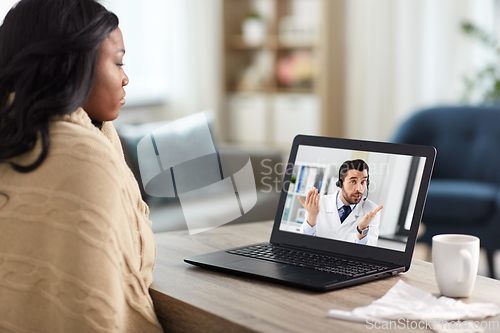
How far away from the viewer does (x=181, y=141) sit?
1482 mm

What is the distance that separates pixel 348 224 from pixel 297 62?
11.3ft

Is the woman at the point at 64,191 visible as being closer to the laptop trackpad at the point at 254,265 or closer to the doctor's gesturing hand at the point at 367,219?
the laptop trackpad at the point at 254,265

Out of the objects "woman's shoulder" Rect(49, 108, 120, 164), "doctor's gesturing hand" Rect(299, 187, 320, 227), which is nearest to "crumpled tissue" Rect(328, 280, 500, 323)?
"doctor's gesturing hand" Rect(299, 187, 320, 227)

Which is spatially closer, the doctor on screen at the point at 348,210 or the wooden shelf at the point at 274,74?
the doctor on screen at the point at 348,210

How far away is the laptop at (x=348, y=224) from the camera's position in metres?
0.99

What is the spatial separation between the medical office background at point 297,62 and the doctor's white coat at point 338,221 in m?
2.69

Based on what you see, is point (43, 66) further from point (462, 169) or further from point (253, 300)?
point (462, 169)

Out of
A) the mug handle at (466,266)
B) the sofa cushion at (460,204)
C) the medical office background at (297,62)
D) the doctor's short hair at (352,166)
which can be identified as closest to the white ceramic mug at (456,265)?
the mug handle at (466,266)

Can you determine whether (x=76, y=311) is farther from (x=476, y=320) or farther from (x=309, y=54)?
(x=309, y=54)

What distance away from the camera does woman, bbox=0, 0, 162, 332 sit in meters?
0.83

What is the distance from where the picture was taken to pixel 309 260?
3.42ft

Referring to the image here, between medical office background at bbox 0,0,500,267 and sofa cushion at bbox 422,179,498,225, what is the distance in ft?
3.42

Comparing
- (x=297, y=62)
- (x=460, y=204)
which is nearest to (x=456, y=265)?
(x=460, y=204)

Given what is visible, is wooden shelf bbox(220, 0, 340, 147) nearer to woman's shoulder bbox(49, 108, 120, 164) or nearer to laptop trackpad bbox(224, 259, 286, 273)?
laptop trackpad bbox(224, 259, 286, 273)
